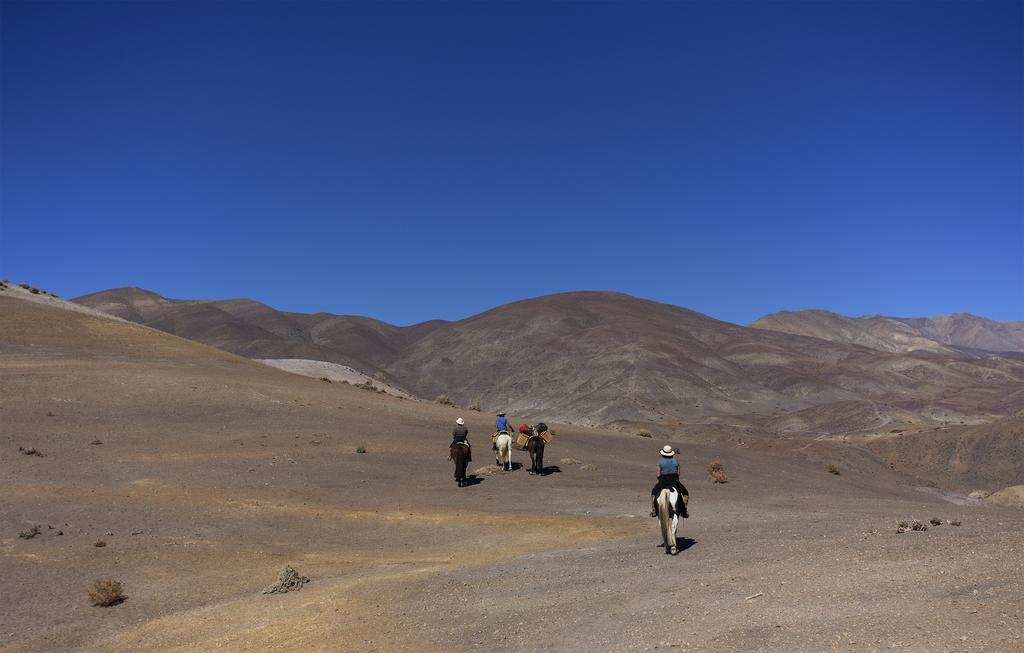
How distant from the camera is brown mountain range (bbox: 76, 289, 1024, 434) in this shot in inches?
4190

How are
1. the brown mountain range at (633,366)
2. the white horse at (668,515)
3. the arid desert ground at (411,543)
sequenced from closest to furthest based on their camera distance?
the arid desert ground at (411,543)
the white horse at (668,515)
the brown mountain range at (633,366)

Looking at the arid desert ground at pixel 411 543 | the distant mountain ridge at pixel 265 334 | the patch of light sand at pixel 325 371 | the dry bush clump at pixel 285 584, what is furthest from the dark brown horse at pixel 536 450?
the distant mountain ridge at pixel 265 334

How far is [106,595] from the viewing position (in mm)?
13703

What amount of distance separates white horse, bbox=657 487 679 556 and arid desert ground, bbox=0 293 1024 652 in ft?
1.65

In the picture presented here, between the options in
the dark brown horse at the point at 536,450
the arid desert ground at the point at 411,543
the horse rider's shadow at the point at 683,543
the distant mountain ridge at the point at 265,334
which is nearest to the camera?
the arid desert ground at the point at 411,543

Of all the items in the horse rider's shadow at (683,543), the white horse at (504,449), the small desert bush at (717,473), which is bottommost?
the horse rider's shadow at (683,543)

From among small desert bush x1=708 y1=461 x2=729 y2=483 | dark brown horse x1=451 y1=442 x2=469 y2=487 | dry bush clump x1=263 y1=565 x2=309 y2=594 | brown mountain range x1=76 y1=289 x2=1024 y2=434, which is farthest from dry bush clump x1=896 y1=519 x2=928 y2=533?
brown mountain range x1=76 y1=289 x2=1024 y2=434

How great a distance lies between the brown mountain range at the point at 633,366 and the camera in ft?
349

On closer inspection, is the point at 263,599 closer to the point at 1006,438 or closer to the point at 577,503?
the point at 577,503

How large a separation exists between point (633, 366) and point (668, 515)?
→ 11067 centimetres

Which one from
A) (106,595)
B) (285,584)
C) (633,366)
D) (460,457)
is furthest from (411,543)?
(633,366)

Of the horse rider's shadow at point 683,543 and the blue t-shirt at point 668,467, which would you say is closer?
the horse rider's shadow at point 683,543

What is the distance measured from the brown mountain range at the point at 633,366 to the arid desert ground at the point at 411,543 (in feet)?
184

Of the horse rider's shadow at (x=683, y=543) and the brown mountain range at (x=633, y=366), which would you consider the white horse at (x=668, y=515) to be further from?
the brown mountain range at (x=633, y=366)
